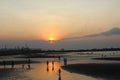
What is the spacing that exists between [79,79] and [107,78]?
14.1 feet

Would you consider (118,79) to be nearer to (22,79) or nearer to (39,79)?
(39,79)

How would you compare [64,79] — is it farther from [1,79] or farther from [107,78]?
[1,79]

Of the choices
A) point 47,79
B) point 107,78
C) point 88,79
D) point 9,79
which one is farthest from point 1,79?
point 107,78

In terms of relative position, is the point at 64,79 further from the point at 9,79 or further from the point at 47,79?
the point at 9,79

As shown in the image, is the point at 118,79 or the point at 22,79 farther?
the point at 22,79

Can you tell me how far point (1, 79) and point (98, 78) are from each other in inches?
613

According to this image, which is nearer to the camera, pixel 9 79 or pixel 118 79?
pixel 118 79

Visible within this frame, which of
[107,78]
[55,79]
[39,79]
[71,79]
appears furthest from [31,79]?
[107,78]

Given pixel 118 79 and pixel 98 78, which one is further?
pixel 98 78

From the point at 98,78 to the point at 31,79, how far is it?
1059 cm

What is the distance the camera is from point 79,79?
38.9m

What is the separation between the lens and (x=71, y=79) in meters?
39.2

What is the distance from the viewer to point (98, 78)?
128 feet

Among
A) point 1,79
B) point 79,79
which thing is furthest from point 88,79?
point 1,79
